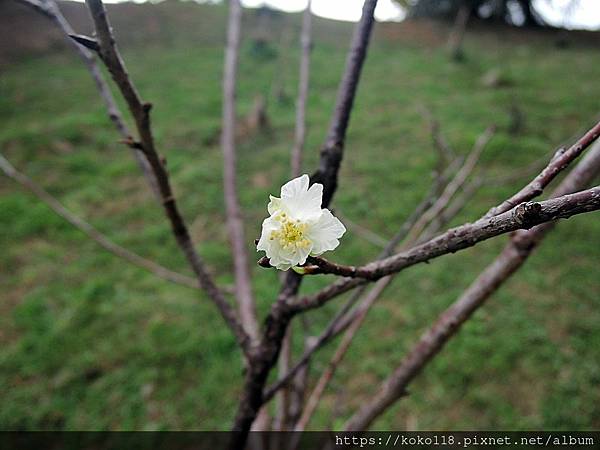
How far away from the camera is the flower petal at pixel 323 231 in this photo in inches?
21.0

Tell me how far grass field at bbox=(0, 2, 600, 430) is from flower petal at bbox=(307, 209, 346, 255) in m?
0.83

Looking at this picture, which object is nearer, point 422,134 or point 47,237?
point 47,237

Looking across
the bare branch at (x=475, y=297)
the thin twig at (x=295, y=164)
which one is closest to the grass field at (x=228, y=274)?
the thin twig at (x=295, y=164)

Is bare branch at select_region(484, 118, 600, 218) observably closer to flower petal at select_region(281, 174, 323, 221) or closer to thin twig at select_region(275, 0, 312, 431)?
flower petal at select_region(281, 174, 323, 221)

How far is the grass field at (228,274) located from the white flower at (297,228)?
84 centimetres

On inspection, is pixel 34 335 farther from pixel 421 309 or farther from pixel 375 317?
pixel 421 309

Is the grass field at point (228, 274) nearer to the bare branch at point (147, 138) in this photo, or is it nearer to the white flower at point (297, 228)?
the bare branch at point (147, 138)

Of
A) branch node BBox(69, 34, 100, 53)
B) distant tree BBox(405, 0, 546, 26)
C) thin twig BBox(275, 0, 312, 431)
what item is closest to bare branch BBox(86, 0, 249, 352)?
branch node BBox(69, 34, 100, 53)

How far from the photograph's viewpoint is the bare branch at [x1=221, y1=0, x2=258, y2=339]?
1.16 m

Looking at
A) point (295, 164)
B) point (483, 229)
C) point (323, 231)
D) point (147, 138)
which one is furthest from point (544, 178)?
point (295, 164)

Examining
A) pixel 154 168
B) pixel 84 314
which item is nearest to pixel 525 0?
pixel 84 314

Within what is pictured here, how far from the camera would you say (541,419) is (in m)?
2.57

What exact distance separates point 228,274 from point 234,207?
101 inches

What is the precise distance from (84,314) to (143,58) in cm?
625
